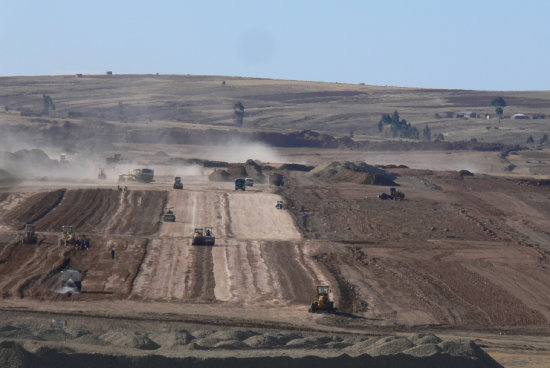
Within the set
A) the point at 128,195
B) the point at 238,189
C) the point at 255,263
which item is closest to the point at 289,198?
the point at 238,189

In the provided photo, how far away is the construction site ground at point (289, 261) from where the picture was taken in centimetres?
3247

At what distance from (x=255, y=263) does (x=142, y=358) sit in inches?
955

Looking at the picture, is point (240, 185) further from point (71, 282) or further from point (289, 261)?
point (71, 282)

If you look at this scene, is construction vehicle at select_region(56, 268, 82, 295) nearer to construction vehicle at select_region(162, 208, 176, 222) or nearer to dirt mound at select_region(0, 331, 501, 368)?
dirt mound at select_region(0, 331, 501, 368)

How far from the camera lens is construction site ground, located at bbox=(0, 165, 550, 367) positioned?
107 ft

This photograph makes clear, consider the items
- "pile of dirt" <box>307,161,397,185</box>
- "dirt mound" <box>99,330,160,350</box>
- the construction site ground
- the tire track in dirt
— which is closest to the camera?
"dirt mound" <box>99,330,160,350</box>

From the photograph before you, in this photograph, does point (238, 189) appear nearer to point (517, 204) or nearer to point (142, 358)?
point (517, 204)

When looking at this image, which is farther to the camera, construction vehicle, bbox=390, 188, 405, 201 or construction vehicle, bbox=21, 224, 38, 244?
construction vehicle, bbox=390, 188, 405, 201

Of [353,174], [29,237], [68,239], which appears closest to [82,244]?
[68,239]

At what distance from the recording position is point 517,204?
7212cm

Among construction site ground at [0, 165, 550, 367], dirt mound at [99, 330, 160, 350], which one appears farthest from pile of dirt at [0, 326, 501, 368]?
construction site ground at [0, 165, 550, 367]

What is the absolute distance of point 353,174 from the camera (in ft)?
280

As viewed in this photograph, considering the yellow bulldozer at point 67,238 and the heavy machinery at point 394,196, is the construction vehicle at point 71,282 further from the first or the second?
the heavy machinery at point 394,196

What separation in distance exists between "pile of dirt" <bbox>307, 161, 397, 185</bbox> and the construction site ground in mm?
7674
